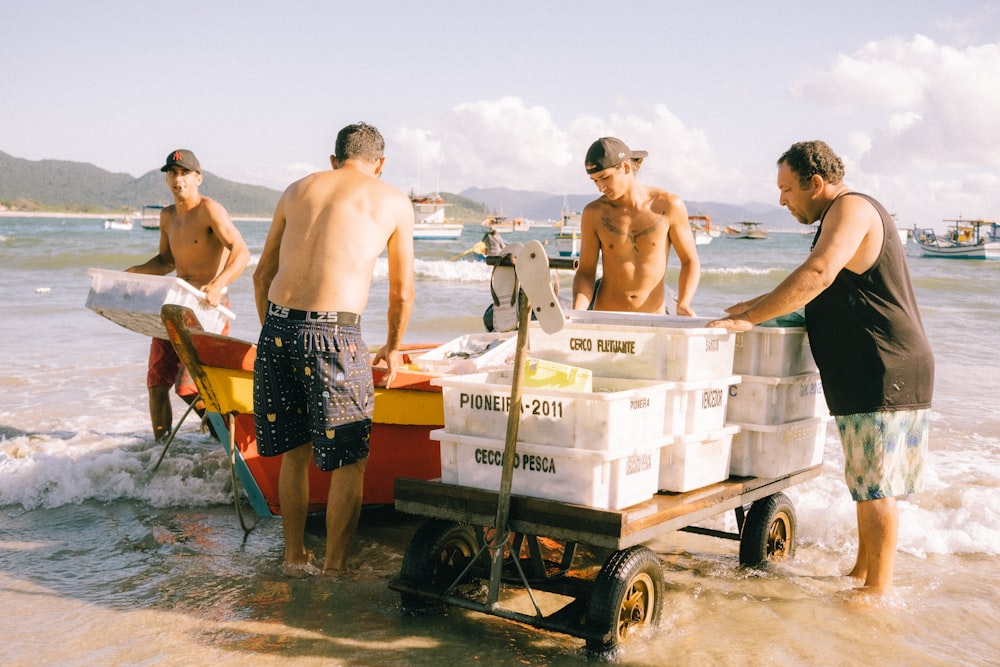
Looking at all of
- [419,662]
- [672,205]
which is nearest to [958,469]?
[672,205]

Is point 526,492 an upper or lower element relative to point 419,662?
upper

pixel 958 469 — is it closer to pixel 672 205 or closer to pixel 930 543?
pixel 930 543

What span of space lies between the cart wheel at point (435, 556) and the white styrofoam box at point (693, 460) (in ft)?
3.11

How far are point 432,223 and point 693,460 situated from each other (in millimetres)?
68248

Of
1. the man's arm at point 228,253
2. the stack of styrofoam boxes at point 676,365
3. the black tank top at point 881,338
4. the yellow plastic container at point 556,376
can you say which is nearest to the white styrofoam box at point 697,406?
the stack of styrofoam boxes at point 676,365

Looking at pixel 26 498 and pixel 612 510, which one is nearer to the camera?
pixel 612 510

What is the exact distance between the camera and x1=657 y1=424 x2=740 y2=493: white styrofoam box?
3873mm

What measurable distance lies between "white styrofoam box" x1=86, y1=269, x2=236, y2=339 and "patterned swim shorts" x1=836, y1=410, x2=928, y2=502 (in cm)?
372

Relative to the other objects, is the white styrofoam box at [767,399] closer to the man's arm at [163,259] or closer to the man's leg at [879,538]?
the man's leg at [879,538]

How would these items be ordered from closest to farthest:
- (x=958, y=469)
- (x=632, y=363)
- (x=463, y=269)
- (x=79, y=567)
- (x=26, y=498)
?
(x=632, y=363), (x=79, y=567), (x=26, y=498), (x=958, y=469), (x=463, y=269)

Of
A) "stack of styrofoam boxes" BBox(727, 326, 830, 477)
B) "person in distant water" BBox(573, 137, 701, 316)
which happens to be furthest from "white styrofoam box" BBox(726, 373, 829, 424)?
"person in distant water" BBox(573, 137, 701, 316)

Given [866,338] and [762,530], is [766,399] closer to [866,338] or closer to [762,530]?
[866,338]

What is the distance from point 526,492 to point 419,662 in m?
0.81

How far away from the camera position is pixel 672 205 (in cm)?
543
